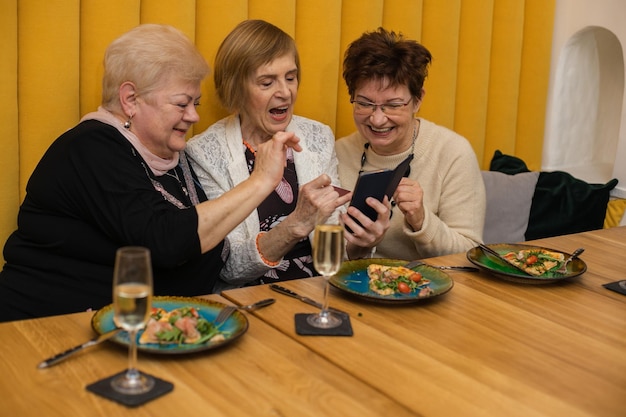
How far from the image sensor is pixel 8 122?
2.19 metres

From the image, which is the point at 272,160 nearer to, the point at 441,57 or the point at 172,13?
the point at 172,13

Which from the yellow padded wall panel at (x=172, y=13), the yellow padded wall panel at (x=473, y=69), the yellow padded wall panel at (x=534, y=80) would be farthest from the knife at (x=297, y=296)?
the yellow padded wall panel at (x=534, y=80)

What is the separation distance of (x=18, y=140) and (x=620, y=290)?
5.65ft

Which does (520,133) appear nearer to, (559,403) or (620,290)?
(620,290)

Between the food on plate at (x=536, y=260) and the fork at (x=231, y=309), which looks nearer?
the fork at (x=231, y=309)

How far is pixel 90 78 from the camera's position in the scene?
2307 millimetres

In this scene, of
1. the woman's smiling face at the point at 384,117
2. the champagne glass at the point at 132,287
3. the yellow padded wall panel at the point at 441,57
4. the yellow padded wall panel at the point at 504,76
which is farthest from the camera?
the yellow padded wall panel at the point at 504,76

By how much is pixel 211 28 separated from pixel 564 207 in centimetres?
164

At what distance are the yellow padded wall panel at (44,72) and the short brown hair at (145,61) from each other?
26 centimetres

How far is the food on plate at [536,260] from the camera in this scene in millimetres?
1949

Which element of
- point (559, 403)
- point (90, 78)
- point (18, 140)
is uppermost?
point (90, 78)

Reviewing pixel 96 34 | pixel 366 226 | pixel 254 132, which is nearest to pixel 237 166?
pixel 254 132

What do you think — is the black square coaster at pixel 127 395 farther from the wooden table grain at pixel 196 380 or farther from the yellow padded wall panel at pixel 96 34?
the yellow padded wall panel at pixel 96 34

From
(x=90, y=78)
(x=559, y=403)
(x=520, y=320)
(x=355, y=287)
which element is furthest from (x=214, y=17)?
(x=559, y=403)
